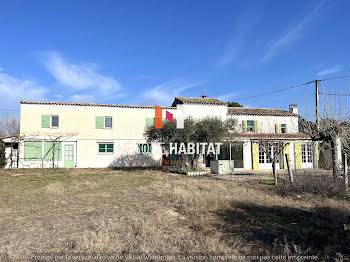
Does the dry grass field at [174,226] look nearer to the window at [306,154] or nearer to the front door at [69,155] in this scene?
the front door at [69,155]

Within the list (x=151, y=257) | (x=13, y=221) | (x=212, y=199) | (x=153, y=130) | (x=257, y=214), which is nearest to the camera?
(x=151, y=257)

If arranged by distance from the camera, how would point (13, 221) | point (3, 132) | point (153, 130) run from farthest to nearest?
1. point (3, 132)
2. point (153, 130)
3. point (13, 221)

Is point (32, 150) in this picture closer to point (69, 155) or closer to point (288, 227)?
point (69, 155)

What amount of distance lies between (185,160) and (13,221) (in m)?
13.5

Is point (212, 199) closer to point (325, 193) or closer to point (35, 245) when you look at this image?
point (325, 193)

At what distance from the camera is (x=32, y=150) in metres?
20.3

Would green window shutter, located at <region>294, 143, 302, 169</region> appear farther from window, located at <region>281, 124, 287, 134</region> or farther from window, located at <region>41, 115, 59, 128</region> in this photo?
window, located at <region>41, 115, 59, 128</region>

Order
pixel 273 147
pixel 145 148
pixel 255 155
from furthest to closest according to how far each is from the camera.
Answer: pixel 145 148
pixel 255 155
pixel 273 147

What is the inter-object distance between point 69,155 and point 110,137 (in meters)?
3.84

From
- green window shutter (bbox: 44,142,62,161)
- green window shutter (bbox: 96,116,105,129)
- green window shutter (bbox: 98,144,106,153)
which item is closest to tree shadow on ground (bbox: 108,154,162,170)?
green window shutter (bbox: 98,144,106,153)

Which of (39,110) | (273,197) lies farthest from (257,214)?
(39,110)

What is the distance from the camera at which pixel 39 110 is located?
20.9 m

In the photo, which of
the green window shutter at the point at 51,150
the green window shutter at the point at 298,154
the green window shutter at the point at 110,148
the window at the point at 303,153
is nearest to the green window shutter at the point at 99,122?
the green window shutter at the point at 110,148

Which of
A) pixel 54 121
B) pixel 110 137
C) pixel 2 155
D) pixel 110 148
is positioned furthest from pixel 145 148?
pixel 2 155
